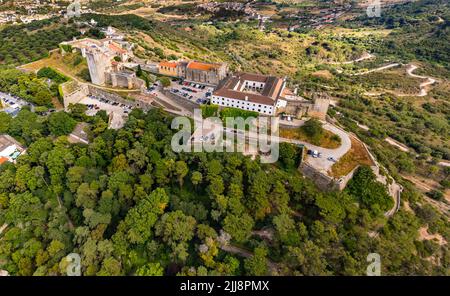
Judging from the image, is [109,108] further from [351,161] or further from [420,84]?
[420,84]

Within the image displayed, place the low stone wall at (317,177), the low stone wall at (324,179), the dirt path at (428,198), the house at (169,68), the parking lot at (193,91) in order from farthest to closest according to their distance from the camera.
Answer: the house at (169,68) → the parking lot at (193,91) → the dirt path at (428,198) → the low stone wall at (317,177) → the low stone wall at (324,179)

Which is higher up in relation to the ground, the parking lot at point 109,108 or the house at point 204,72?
the house at point 204,72

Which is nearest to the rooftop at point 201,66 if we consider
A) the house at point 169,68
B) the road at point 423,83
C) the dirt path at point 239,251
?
the house at point 169,68

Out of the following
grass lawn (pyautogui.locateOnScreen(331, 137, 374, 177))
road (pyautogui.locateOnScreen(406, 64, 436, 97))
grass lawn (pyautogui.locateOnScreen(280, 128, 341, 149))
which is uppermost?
grass lawn (pyautogui.locateOnScreen(280, 128, 341, 149))

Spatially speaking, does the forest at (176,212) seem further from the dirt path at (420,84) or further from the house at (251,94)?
the dirt path at (420,84)

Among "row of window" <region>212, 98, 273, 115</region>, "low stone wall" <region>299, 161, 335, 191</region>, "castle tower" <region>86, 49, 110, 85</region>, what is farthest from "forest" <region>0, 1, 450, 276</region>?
"castle tower" <region>86, 49, 110, 85</region>

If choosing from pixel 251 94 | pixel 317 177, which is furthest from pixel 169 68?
pixel 317 177

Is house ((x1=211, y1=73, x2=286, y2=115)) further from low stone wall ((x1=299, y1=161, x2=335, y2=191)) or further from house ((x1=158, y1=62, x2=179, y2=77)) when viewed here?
house ((x1=158, y1=62, x2=179, y2=77))
